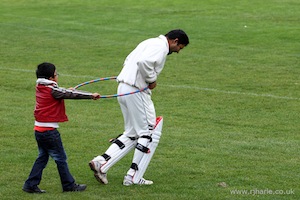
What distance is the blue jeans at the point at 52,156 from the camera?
9289mm

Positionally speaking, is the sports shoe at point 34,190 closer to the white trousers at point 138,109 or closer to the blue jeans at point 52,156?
the blue jeans at point 52,156

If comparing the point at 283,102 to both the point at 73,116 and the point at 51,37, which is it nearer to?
the point at 73,116

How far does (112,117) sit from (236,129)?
2558 mm

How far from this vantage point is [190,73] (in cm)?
2044

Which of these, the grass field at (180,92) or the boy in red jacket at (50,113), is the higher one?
the boy in red jacket at (50,113)

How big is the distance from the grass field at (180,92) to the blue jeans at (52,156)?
0.65 ft

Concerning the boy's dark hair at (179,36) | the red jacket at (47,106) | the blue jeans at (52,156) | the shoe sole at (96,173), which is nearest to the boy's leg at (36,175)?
the blue jeans at (52,156)

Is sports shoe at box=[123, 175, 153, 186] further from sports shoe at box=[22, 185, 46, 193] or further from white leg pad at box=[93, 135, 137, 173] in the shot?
sports shoe at box=[22, 185, 46, 193]

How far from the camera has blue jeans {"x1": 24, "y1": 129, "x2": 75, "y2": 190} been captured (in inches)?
366

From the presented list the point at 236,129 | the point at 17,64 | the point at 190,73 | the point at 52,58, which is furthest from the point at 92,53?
the point at 236,129

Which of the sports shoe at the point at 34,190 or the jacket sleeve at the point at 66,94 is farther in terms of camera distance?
the sports shoe at the point at 34,190

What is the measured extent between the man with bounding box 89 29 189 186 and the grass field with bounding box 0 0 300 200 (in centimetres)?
28

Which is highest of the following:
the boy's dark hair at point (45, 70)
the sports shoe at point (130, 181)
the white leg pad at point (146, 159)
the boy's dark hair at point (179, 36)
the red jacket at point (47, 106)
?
the boy's dark hair at point (179, 36)

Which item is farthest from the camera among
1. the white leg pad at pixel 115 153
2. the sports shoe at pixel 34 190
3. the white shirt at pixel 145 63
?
the white leg pad at pixel 115 153
